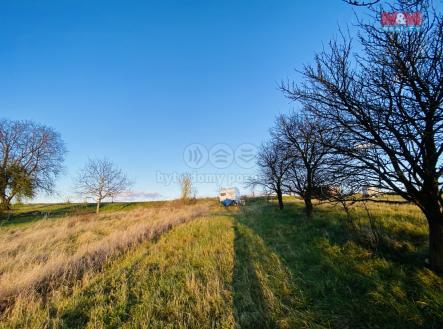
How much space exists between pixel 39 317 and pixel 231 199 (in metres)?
33.0

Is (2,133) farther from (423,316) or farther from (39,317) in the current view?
(423,316)

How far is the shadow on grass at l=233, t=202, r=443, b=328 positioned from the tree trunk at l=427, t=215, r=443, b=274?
0.69 ft

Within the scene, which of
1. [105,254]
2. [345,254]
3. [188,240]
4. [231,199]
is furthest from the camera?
[231,199]

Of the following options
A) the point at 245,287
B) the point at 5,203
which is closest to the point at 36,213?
the point at 5,203

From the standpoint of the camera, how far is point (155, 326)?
10.6ft

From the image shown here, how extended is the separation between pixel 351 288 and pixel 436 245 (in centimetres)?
196

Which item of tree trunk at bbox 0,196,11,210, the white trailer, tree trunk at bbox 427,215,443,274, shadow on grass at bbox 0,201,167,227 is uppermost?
the white trailer

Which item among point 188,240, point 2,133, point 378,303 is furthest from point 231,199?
point 378,303

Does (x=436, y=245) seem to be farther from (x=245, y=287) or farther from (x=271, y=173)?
(x=271, y=173)

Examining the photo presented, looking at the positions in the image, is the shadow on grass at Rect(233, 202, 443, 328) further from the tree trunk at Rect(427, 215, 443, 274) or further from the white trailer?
the white trailer

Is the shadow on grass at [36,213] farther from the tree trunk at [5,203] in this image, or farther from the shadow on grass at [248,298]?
the shadow on grass at [248,298]

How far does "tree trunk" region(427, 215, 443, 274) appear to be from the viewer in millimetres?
4195

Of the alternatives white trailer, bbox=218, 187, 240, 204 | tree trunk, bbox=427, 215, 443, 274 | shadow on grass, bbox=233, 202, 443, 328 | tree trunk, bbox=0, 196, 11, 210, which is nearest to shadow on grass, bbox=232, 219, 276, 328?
shadow on grass, bbox=233, 202, 443, 328

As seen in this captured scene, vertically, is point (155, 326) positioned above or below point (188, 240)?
below
